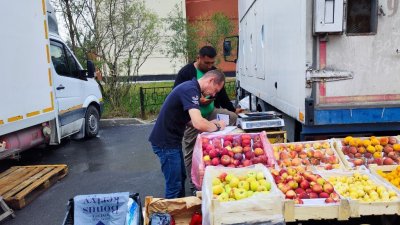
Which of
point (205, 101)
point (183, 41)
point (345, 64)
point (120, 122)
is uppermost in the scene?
point (183, 41)

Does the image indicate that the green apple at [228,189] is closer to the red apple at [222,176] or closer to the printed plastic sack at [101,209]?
the red apple at [222,176]

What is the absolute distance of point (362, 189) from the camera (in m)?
3.21

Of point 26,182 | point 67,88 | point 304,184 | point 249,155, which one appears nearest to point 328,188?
point 304,184

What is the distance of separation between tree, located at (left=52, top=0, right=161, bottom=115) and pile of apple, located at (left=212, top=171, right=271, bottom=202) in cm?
992

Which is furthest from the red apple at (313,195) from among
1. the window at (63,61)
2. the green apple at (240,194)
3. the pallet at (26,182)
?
the window at (63,61)

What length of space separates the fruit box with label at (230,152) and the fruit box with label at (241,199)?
493mm

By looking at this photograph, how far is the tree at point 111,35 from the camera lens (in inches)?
489

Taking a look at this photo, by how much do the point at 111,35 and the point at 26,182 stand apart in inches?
303

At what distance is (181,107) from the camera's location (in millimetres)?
4012

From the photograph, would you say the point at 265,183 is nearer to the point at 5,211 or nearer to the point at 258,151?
the point at 258,151

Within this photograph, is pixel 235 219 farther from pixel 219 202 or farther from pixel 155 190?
pixel 155 190

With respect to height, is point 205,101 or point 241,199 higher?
point 205,101

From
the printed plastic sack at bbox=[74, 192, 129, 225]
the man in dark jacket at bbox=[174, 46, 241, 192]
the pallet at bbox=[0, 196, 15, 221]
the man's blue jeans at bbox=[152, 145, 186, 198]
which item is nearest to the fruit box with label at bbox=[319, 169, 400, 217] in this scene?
the man's blue jeans at bbox=[152, 145, 186, 198]

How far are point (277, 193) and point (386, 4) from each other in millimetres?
2396
